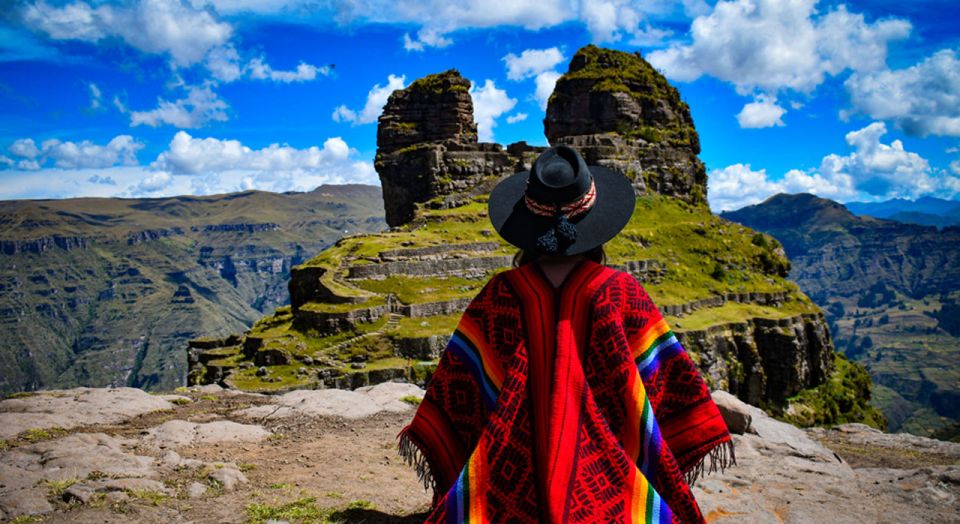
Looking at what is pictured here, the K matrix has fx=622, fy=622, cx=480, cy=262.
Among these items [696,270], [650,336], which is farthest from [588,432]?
[696,270]

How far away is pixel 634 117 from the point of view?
5759cm

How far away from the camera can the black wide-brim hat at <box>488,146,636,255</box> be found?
4.21m

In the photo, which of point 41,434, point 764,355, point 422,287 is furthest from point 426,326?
point 764,355

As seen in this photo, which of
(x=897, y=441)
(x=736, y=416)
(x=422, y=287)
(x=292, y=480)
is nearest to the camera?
(x=292, y=480)

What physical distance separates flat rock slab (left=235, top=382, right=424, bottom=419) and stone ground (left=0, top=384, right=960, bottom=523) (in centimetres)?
7

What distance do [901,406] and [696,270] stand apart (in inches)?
6285

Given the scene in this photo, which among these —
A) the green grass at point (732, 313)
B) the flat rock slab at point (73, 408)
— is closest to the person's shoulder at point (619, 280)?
the flat rock slab at point (73, 408)

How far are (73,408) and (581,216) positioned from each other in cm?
1135

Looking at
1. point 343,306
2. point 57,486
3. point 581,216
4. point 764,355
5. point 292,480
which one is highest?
point 581,216

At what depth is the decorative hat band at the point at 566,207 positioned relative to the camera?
14.0ft

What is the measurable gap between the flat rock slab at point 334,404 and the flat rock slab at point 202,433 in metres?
1.46

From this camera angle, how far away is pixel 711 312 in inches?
1544

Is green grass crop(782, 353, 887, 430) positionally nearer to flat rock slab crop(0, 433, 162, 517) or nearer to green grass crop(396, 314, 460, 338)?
green grass crop(396, 314, 460, 338)

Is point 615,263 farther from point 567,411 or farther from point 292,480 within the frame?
point 567,411
